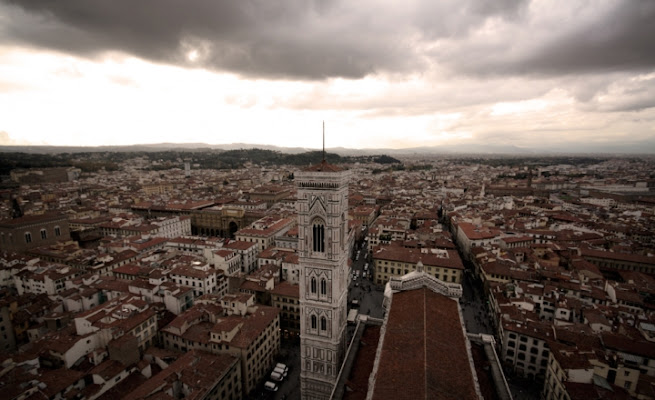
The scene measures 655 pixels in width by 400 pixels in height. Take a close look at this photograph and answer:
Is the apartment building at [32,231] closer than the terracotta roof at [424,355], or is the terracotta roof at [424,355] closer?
the terracotta roof at [424,355]

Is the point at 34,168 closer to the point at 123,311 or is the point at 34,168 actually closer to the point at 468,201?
the point at 123,311

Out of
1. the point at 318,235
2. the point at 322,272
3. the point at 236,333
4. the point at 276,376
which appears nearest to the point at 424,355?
the point at 322,272

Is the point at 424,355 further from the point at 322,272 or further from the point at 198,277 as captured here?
the point at 198,277

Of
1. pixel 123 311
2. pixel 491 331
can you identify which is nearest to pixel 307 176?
pixel 123 311

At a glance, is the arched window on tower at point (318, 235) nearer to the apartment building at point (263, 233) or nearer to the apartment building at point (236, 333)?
the apartment building at point (236, 333)

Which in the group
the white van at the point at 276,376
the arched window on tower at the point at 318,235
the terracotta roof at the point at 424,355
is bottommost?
the white van at the point at 276,376

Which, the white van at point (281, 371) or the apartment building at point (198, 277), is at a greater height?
the apartment building at point (198, 277)

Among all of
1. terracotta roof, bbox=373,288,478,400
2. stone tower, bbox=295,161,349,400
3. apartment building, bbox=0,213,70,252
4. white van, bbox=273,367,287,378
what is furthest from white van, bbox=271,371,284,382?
apartment building, bbox=0,213,70,252

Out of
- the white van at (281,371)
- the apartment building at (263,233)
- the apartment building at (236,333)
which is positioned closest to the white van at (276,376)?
the white van at (281,371)
